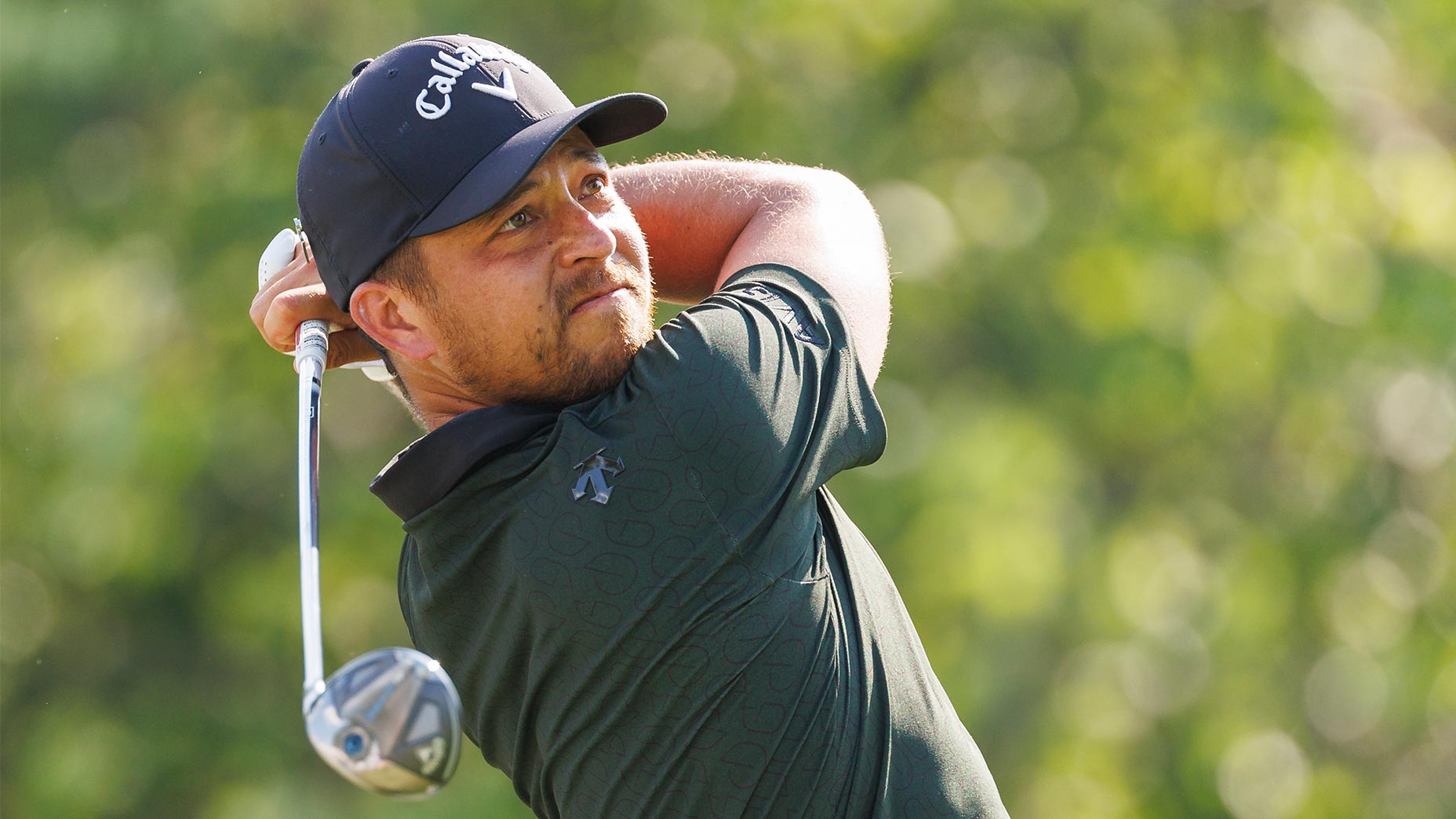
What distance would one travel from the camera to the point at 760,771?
2.34 meters

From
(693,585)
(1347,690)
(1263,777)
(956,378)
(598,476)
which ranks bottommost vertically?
(1263,777)

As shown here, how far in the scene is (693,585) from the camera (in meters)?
2.32

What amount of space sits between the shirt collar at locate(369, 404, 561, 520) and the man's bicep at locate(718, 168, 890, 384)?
491mm

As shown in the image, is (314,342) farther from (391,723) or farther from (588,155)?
(391,723)

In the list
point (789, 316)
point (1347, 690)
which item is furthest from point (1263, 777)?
point (789, 316)

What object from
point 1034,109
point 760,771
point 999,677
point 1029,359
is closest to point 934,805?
point 760,771

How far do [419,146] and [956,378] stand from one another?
16.3 ft

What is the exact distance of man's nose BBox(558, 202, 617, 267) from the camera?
248 cm

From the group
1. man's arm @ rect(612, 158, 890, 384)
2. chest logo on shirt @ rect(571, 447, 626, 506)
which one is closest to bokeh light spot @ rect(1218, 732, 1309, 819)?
man's arm @ rect(612, 158, 890, 384)

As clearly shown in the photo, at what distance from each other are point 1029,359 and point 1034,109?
117 cm

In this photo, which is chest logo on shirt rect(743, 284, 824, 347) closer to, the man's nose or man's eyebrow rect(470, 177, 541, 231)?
the man's nose

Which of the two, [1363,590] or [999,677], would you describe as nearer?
[999,677]

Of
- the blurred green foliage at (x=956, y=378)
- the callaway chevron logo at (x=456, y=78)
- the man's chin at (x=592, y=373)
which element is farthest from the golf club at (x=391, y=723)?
the blurred green foliage at (x=956, y=378)

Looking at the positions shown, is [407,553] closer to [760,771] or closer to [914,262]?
[760,771]
